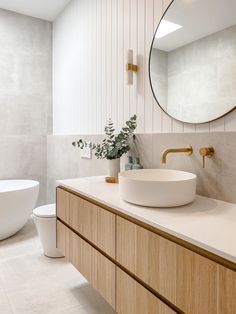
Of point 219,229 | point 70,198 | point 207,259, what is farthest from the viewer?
point 70,198

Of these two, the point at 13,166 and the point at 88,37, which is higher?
the point at 88,37

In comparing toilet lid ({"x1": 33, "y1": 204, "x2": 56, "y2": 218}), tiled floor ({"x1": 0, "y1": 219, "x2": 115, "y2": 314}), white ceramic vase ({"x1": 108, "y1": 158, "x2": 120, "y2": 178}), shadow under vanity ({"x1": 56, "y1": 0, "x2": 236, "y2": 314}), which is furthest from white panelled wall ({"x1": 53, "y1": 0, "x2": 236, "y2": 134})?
tiled floor ({"x1": 0, "y1": 219, "x2": 115, "y2": 314})

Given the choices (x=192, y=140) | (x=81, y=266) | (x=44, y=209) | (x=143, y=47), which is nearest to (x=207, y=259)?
(x=192, y=140)

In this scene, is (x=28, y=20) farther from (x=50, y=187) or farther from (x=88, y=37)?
(x=50, y=187)

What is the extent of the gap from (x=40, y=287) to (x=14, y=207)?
2.92ft

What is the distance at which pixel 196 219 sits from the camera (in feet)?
3.13

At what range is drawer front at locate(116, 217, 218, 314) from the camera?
0.73m

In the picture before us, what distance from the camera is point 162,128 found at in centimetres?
160

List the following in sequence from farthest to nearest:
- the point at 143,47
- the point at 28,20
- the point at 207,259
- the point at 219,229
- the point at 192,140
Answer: the point at 28,20, the point at 143,47, the point at 192,140, the point at 219,229, the point at 207,259

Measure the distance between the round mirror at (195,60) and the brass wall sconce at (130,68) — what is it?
162mm

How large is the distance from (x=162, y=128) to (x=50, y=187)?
84.0 inches

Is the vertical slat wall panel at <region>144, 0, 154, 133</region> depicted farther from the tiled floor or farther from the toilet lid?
the tiled floor

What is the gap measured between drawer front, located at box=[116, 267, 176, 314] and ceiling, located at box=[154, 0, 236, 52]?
1.23 meters

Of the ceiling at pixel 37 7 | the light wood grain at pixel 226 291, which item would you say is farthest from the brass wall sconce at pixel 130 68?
the ceiling at pixel 37 7
